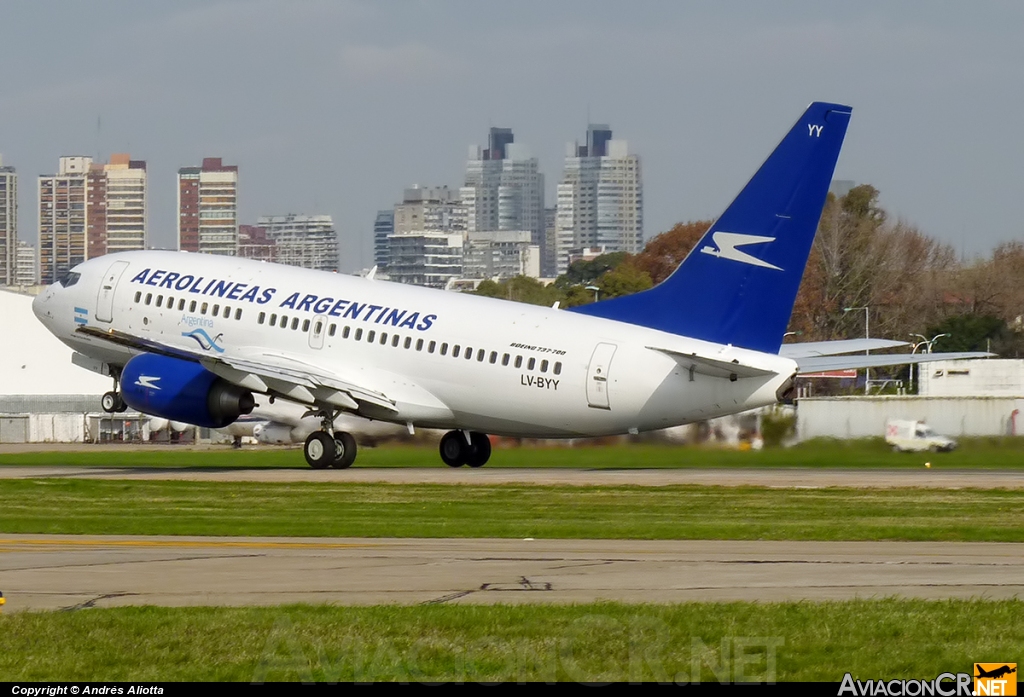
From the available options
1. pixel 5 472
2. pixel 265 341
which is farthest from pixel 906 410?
pixel 5 472

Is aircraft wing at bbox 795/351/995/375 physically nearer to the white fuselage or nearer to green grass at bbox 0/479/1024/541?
the white fuselage

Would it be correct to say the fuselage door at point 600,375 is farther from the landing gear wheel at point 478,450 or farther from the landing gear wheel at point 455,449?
the landing gear wheel at point 455,449

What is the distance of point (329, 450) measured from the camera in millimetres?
43031

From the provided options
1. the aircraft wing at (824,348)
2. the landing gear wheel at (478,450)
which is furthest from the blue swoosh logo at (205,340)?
the aircraft wing at (824,348)

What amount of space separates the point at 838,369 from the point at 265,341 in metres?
15.4

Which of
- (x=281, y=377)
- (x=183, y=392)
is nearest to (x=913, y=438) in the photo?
(x=281, y=377)

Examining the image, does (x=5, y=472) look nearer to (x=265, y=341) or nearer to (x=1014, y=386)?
(x=265, y=341)

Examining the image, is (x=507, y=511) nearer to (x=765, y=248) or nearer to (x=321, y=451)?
(x=765, y=248)

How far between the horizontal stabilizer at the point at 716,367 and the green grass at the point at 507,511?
452cm

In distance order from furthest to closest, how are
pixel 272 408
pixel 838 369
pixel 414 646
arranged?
pixel 272 408, pixel 838 369, pixel 414 646

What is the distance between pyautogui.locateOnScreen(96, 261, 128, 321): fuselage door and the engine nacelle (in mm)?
4586

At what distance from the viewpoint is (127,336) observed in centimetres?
4109

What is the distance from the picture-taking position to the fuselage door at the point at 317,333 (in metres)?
43.4

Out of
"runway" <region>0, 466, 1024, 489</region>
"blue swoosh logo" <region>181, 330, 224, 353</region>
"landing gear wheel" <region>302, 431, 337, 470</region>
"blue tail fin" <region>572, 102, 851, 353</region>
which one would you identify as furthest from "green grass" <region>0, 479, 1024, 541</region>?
"blue swoosh logo" <region>181, 330, 224, 353</region>
